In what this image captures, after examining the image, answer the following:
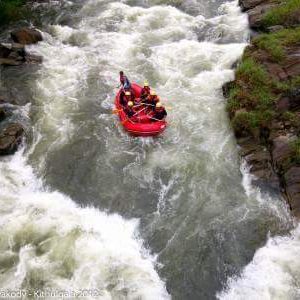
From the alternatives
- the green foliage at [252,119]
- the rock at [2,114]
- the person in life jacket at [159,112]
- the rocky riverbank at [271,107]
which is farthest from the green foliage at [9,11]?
the green foliage at [252,119]

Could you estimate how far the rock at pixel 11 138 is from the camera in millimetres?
11773

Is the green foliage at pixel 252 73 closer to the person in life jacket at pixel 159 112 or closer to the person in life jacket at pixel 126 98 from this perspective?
the person in life jacket at pixel 159 112

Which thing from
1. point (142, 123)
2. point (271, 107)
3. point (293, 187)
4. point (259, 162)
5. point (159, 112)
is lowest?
point (142, 123)

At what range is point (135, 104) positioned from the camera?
1302 cm

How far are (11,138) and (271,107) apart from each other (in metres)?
7.74

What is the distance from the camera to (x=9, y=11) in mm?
18344

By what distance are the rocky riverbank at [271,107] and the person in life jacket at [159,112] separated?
2.09 m

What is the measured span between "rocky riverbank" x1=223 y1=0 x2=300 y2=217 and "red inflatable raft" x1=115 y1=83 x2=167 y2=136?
7.50ft

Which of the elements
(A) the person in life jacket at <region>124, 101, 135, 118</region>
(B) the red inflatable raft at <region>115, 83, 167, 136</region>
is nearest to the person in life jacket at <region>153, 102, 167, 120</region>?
(B) the red inflatable raft at <region>115, 83, 167, 136</region>

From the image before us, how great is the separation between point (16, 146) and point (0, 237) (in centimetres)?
324

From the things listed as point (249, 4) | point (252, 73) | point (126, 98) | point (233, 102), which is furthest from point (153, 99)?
point (249, 4)

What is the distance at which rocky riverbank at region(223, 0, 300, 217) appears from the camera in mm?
10953

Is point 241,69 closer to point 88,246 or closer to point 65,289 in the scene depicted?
point 88,246

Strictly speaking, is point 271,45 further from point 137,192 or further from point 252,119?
point 137,192
